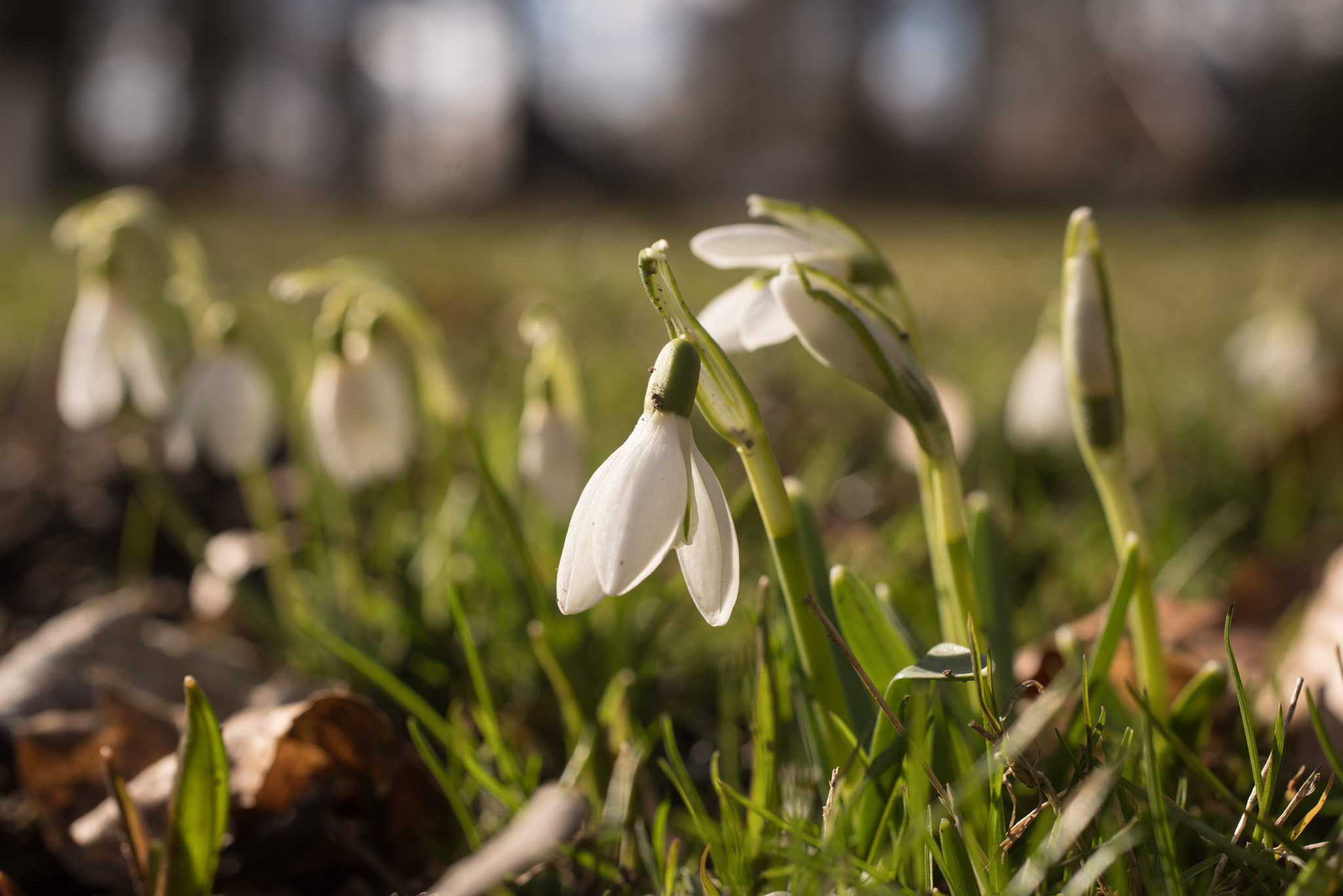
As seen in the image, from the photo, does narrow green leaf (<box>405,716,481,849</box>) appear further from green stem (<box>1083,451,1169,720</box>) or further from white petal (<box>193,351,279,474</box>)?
white petal (<box>193,351,279,474</box>)

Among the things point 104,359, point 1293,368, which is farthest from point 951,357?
point 104,359

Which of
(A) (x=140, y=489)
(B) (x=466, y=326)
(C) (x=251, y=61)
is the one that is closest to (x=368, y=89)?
(C) (x=251, y=61)

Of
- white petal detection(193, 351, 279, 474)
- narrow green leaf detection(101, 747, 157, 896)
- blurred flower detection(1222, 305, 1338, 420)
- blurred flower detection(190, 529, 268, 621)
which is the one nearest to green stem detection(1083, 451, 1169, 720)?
narrow green leaf detection(101, 747, 157, 896)

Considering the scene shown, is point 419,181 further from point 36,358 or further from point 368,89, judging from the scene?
point 36,358

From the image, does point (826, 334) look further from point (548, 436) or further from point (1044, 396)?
point (1044, 396)

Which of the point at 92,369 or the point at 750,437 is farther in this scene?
the point at 92,369

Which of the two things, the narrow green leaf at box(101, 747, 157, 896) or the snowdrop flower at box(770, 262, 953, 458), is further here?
the narrow green leaf at box(101, 747, 157, 896)
